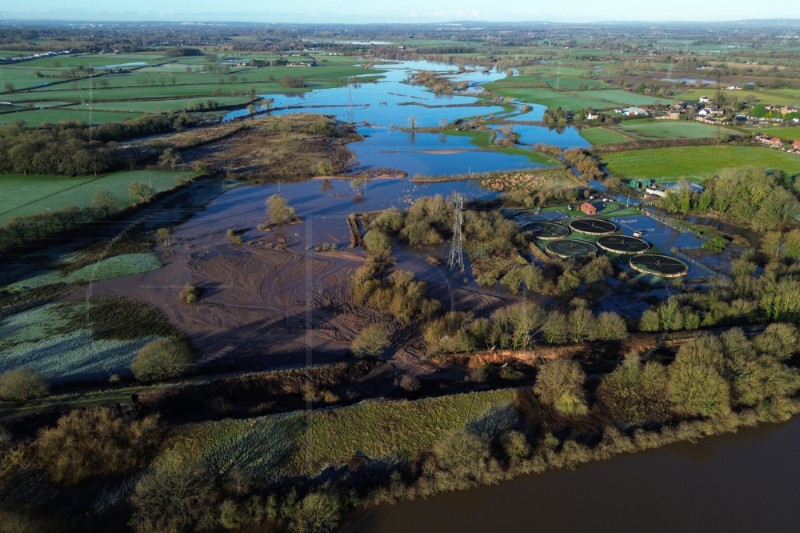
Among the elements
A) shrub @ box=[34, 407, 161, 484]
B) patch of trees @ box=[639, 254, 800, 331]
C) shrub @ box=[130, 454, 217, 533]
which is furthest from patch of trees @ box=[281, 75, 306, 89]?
shrub @ box=[130, 454, 217, 533]

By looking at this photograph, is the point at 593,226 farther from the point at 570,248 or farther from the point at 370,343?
the point at 370,343

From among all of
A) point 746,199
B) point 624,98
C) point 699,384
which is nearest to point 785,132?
point 624,98

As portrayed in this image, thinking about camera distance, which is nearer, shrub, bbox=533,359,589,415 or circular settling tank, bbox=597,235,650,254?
shrub, bbox=533,359,589,415

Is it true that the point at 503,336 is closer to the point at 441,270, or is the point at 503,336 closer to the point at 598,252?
the point at 441,270

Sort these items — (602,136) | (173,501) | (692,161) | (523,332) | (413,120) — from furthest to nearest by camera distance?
(413,120), (602,136), (692,161), (523,332), (173,501)

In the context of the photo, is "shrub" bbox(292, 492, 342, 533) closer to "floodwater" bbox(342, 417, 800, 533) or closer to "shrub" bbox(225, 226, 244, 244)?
"floodwater" bbox(342, 417, 800, 533)

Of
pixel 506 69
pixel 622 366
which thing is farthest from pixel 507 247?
pixel 506 69

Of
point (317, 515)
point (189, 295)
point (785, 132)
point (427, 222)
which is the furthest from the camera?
point (785, 132)
